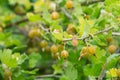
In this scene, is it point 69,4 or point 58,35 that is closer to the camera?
point 58,35

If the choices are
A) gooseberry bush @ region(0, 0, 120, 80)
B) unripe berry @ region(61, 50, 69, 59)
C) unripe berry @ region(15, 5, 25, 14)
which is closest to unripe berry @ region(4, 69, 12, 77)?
gooseberry bush @ region(0, 0, 120, 80)

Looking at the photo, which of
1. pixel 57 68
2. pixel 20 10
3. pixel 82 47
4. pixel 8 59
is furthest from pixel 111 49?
pixel 20 10

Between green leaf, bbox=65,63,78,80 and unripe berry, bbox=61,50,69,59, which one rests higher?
unripe berry, bbox=61,50,69,59

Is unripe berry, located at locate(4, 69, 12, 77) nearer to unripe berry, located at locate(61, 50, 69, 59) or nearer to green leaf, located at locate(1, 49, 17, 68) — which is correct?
green leaf, located at locate(1, 49, 17, 68)

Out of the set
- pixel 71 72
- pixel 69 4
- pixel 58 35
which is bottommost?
pixel 71 72

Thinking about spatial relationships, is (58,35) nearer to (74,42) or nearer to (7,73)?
(74,42)

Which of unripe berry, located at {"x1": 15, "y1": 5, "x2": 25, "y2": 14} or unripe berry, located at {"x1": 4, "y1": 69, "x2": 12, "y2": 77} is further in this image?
unripe berry, located at {"x1": 15, "y1": 5, "x2": 25, "y2": 14}

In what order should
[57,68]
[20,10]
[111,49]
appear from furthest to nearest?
[20,10], [57,68], [111,49]

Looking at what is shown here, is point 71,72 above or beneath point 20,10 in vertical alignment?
beneath

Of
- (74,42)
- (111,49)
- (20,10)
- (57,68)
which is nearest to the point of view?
(74,42)

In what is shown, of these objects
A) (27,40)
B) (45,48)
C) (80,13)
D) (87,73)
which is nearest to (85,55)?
(87,73)

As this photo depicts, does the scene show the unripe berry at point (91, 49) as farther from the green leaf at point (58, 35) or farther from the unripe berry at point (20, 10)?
the unripe berry at point (20, 10)
